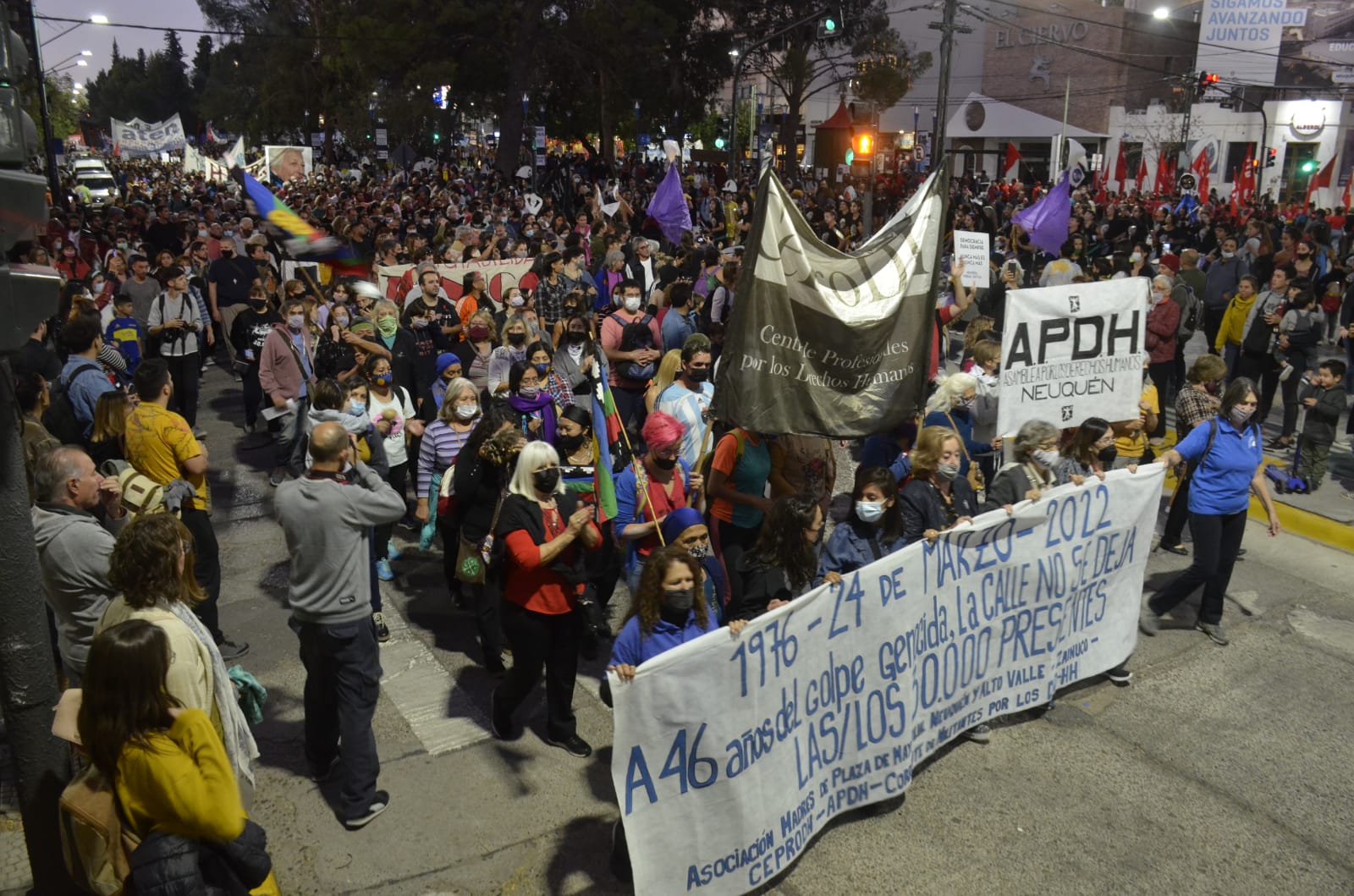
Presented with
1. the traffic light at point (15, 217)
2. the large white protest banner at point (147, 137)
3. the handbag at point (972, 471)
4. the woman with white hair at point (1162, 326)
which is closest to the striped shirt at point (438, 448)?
the handbag at point (972, 471)

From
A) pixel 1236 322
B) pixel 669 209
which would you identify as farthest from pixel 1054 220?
pixel 669 209

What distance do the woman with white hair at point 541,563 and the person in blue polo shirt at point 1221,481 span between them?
11.9 feet

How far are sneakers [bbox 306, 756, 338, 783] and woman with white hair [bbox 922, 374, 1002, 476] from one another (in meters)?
4.05

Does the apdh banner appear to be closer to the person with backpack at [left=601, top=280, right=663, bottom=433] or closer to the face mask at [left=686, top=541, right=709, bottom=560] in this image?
the face mask at [left=686, top=541, right=709, bottom=560]

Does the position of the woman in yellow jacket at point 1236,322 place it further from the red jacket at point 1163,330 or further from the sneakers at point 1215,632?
the sneakers at point 1215,632

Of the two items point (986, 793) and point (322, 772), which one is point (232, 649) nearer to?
point (322, 772)

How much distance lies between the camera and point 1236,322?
11.4m

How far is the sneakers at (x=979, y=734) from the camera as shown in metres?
5.54

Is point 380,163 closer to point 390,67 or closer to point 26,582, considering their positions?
point 390,67

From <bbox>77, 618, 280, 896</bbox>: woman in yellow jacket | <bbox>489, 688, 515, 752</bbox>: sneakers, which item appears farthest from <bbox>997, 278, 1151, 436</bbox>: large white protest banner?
<bbox>77, 618, 280, 896</bbox>: woman in yellow jacket


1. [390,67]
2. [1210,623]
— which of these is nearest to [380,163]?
[390,67]

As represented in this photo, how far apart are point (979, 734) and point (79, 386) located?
6240 millimetres

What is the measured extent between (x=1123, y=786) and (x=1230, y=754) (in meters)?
0.73

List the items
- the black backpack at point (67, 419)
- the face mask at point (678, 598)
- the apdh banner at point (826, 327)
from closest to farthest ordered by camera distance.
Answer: the face mask at point (678, 598) < the apdh banner at point (826, 327) < the black backpack at point (67, 419)
